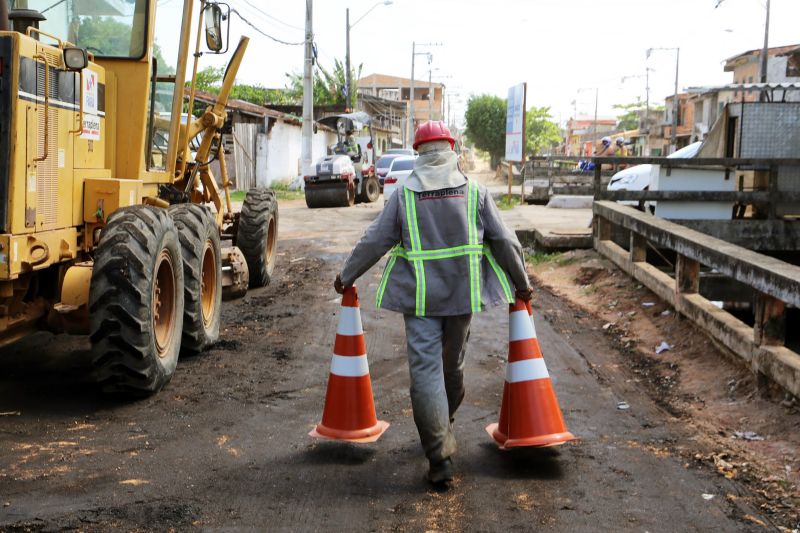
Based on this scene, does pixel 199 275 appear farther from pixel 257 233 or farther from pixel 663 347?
pixel 663 347

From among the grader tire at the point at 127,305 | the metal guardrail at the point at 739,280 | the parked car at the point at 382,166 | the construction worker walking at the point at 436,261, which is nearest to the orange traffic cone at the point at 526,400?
the construction worker walking at the point at 436,261

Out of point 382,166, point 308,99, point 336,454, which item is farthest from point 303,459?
point 382,166

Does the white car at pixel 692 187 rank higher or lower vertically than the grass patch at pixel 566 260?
higher

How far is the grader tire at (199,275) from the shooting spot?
23.8ft

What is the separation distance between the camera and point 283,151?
39688 millimetres

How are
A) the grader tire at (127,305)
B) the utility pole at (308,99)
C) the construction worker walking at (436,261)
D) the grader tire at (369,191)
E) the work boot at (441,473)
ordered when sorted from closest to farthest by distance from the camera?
1. the work boot at (441,473)
2. the construction worker walking at (436,261)
3. the grader tire at (127,305)
4. the grader tire at (369,191)
5. the utility pole at (308,99)

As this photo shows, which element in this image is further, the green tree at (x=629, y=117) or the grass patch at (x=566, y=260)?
the green tree at (x=629, y=117)

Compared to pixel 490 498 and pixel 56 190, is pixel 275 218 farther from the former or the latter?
pixel 490 498

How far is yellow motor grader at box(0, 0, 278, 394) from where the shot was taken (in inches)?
219

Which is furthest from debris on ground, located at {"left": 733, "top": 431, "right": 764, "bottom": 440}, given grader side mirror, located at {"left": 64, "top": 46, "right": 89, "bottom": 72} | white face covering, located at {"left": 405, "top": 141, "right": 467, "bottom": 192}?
grader side mirror, located at {"left": 64, "top": 46, "right": 89, "bottom": 72}

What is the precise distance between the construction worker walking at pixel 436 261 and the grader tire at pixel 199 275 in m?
2.62

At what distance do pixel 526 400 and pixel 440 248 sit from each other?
0.96 m

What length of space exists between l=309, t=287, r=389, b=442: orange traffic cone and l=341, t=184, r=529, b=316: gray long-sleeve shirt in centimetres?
40

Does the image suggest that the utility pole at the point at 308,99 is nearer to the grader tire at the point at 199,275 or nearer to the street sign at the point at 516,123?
the street sign at the point at 516,123
